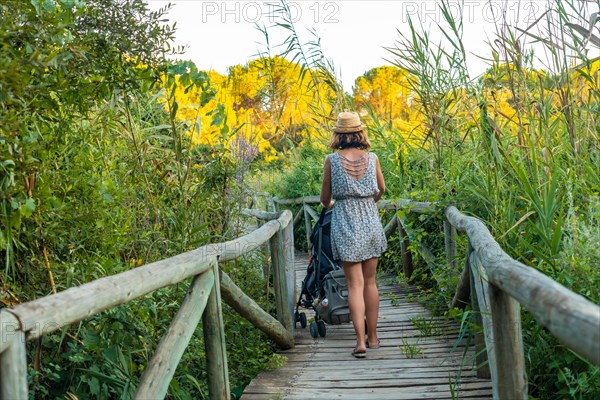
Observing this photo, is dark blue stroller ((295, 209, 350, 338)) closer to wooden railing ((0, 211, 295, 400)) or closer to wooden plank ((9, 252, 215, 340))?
wooden railing ((0, 211, 295, 400))

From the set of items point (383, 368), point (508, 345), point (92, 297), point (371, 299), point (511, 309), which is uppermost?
point (92, 297)

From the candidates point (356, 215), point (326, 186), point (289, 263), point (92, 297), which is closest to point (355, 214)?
point (356, 215)

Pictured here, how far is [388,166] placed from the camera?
28.5 ft

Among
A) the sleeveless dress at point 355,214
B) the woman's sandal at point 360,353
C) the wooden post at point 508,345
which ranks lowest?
the woman's sandal at point 360,353

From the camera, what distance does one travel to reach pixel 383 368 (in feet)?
16.1

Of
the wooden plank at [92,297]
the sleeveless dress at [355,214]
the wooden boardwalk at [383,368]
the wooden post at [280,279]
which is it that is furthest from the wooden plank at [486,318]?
the wooden post at [280,279]

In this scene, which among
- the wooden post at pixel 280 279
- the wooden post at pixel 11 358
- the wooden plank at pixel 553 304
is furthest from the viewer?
the wooden post at pixel 280 279

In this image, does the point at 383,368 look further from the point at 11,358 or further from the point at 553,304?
the point at 11,358

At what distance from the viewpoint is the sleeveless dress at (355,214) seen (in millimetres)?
5426

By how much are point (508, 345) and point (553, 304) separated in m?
0.96

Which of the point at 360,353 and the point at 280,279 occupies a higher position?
the point at 280,279

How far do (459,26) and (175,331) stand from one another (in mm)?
3081

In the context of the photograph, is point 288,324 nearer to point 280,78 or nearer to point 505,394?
point 505,394

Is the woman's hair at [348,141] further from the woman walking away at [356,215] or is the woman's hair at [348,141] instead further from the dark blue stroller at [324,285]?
the dark blue stroller at [324,285]
